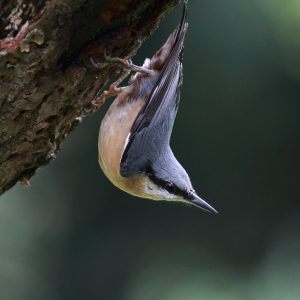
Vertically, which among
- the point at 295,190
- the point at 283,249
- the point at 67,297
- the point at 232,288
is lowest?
the point at 67,297

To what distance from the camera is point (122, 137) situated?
116 inches

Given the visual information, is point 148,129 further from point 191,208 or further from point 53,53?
point 191,208

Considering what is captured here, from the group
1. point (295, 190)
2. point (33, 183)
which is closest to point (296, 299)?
point (295, 190)

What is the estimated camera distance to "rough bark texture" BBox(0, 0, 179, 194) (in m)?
1.87

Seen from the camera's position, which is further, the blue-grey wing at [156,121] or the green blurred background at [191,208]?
the green blurred background at [191,208]

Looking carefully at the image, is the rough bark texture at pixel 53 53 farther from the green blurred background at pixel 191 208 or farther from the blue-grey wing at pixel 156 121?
the green blurred background at pixel 191 208

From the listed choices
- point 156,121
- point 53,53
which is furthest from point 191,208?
point 53,53

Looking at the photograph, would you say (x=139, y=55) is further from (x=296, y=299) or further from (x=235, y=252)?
(x=296, y=299)

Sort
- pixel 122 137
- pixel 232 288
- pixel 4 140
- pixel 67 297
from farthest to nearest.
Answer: pixel 67 297 → pixel 232 288 → pixel 122 137 → pixel 4 140

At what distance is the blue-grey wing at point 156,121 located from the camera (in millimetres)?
2836

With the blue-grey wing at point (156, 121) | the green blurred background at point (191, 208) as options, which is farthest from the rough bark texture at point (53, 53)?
the green blurred background at point (191, 208)

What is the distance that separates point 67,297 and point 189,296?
4.25 ft

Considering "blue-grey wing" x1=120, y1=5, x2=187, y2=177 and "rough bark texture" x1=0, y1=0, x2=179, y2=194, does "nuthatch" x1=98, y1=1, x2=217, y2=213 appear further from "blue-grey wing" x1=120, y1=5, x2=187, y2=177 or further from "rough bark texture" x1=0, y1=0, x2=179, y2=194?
"rough bark texture" x1=0, y1=0, x2=179, y2=194

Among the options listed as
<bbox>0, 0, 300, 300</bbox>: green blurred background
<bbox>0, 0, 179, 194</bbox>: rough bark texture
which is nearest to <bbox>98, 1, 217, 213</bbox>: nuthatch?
<bbox>0, 0, 179, 194</bbox>: rough bark texture
